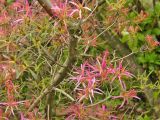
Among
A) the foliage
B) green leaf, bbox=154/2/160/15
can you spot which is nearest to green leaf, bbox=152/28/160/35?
green leaf, bbox=154/2/160/15

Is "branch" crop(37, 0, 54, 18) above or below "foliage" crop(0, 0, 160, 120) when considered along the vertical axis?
above

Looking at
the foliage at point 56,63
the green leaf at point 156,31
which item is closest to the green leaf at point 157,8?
the green leaf at point 156,31

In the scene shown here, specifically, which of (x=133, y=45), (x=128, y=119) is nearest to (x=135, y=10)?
(x=133, y=45)

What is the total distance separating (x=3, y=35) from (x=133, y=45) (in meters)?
1.43

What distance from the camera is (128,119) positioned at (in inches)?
106

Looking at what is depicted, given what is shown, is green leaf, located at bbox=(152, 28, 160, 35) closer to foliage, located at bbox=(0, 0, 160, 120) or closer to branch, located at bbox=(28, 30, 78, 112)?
foliage, located at bbox=(0, 0, 160, 120)

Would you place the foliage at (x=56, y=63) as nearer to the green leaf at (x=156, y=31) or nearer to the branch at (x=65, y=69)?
the branch at (x=65, y=69)

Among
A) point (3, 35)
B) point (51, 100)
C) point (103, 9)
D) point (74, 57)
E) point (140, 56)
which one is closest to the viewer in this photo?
point (74, 57)

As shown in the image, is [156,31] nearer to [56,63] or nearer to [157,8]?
[157,8]

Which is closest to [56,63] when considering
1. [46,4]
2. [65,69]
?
[65,69]

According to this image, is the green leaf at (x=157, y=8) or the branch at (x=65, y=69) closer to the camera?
the branch at (x=65, y=69)

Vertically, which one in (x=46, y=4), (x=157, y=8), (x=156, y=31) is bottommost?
(x=156, y=31)

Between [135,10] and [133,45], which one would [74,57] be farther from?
[135,10]

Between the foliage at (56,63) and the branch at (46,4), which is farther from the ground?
the branch at (46,4)
